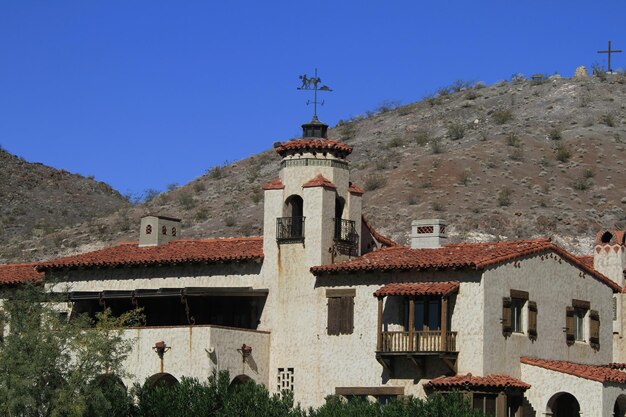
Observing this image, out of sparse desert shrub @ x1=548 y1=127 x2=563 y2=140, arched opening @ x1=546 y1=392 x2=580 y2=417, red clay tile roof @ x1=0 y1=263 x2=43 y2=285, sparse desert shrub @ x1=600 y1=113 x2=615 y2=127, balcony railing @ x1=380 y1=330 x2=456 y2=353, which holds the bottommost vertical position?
arched opening @ x1=546 y1=392 x2=580 y2=417

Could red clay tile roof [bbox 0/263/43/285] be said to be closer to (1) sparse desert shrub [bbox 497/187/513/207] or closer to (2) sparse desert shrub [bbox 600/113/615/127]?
(1) sparse desert shrub [bbox 497/187/513/207]

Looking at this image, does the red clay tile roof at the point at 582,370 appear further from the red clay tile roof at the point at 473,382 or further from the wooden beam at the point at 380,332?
the wooden beam at the point at 380,332

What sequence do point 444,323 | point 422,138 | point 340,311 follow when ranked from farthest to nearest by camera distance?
1. point 422,138
2. point 340,311
3. point 444,323

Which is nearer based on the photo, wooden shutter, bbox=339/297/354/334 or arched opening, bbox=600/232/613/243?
wooden shutter, bbox=339/297/354/334

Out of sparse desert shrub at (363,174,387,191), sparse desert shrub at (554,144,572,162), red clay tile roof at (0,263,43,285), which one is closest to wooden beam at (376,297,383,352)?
red clay tile roof at (0,263,43,285)

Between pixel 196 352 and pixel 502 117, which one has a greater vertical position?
pixel 502 117

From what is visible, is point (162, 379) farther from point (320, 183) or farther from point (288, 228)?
point (320, 183)

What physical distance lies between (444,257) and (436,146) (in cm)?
5155

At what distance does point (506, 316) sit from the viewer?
51.4 meters

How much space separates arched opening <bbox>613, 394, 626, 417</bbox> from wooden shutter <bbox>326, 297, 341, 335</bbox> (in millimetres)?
9868

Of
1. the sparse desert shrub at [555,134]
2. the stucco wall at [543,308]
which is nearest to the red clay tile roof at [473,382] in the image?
the stucco wall at [543,308]

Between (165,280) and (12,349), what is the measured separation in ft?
31.7

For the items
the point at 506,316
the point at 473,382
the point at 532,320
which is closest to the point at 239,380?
the point at 473,382

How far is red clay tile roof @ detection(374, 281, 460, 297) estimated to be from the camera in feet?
164
